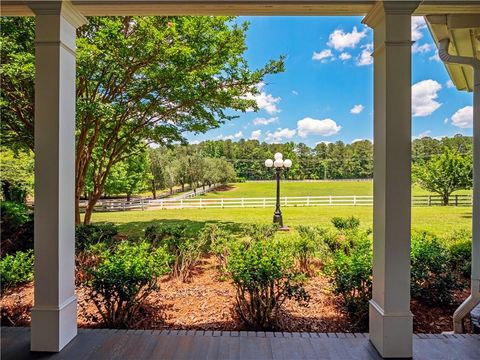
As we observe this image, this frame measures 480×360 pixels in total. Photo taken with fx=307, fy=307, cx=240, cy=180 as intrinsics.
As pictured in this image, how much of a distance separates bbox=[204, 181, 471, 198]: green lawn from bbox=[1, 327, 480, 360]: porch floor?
7.91 ft

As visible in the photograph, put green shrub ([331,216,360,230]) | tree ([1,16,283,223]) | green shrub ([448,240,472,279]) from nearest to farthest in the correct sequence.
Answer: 1. green shrub ([448,240,472,279])
2. tree ([1,16,283,223])
3. green shrub ([331,216,360,230])

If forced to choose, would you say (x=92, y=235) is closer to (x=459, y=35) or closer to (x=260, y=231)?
(x=260, y=231)

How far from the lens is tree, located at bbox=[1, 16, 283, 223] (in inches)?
158

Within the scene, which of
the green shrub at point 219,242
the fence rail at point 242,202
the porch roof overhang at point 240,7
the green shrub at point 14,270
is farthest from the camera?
the fence rail at point 242,202

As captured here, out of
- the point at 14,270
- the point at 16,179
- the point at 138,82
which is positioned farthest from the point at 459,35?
the point at 16,179

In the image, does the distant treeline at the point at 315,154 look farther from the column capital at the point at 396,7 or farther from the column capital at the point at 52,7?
the column capital at the point at 52,7

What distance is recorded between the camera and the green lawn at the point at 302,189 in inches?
173

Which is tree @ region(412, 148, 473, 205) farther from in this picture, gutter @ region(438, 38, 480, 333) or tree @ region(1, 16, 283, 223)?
tree @ region(1, 16, 283, 223)

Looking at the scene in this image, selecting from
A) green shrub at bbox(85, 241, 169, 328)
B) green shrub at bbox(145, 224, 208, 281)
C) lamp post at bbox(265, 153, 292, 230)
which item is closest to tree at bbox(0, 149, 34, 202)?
green shrub at bbox(145, 224, 208, 281)

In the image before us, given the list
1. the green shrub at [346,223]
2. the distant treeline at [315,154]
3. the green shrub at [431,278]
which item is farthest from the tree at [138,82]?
the green shrub at [431,278]

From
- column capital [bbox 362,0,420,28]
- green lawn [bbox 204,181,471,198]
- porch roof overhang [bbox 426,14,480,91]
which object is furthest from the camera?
green lawn [bbox 204,181,471,198]

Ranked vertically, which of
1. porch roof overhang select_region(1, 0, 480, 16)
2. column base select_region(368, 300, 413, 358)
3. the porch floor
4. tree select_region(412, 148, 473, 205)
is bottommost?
the porch floor

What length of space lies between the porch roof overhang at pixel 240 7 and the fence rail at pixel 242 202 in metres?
2.80

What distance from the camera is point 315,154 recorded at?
186 inches
